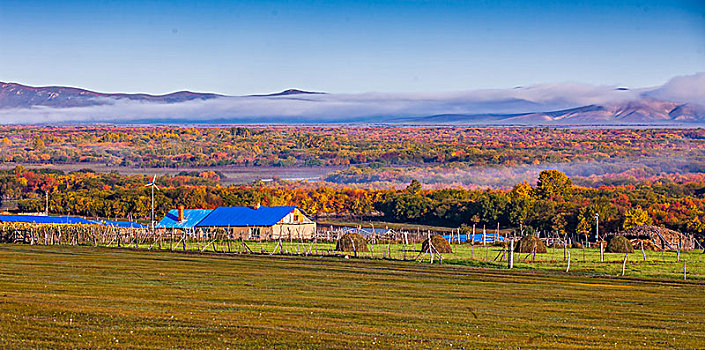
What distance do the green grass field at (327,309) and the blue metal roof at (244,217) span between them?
49257mm

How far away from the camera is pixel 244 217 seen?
8744 cm

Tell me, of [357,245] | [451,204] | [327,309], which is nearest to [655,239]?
[357,245]

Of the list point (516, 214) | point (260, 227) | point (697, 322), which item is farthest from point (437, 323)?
point (516, 214)

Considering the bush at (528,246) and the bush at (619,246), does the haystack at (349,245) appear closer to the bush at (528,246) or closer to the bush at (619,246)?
the bush at (528,246)

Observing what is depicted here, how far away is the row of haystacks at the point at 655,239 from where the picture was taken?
68750 millimetres

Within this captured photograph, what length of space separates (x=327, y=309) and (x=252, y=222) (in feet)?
212

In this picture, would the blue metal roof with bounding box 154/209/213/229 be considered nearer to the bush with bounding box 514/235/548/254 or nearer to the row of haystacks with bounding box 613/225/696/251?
the bush with bounding box 514/235/548/254

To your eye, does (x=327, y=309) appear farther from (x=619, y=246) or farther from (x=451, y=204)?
(x=451, y=204)

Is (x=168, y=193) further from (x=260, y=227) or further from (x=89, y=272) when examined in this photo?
(x=89, y=272)

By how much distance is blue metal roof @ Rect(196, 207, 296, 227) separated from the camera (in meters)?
85.1

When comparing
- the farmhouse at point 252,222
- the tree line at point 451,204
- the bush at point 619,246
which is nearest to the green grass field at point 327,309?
the bush at point 619,246

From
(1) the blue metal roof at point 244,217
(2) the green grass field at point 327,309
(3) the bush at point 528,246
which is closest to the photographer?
(2) the green grass field at point 327,309

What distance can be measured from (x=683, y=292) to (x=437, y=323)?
14.7 meters

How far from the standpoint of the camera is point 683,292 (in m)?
30.3
